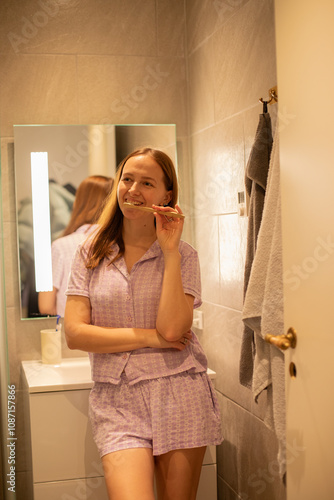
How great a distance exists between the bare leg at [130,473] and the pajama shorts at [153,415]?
0.07 feet

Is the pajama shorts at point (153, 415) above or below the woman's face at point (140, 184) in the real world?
below

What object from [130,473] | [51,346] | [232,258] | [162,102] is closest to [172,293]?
[130,473]

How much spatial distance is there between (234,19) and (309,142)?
107 centimetres

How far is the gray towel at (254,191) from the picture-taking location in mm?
1693

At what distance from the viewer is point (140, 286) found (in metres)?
1.76

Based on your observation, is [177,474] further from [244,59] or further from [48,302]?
[244,59]

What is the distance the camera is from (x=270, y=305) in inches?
59.8

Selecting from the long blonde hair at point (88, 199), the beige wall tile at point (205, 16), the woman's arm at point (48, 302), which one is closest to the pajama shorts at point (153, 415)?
the woman's arm at point (48, 302)

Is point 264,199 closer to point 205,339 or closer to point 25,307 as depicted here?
point 205,339

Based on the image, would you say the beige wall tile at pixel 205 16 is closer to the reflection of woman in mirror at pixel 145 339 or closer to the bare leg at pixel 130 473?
the reflection of woman in mirror at pixel 145 339

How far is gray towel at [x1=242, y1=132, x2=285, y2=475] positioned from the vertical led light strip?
119 centimetres

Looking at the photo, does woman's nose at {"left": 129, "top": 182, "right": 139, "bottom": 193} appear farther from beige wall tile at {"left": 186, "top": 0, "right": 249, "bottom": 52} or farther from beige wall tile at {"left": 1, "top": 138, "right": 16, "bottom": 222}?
beige wall tile at {"left": 1, "top": 138, "right": 16, "bottom": 222}

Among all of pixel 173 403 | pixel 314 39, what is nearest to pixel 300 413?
pixel 173 403

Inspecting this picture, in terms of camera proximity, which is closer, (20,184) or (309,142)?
(309,142)
